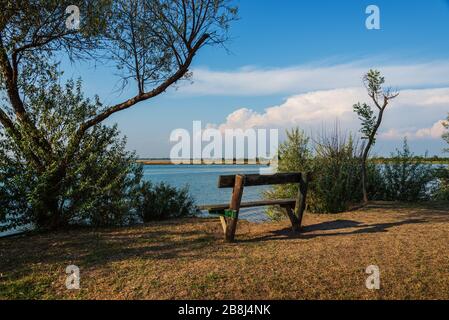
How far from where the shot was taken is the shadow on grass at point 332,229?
762 centimetres

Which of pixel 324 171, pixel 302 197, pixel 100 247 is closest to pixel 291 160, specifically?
pixel 324 171

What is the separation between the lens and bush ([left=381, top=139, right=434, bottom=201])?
42.8 ft

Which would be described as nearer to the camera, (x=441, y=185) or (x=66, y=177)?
(x=66, y=177)

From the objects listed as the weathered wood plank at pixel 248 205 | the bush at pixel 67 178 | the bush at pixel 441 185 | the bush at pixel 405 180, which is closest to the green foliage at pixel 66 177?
the bush at pixel 67 178

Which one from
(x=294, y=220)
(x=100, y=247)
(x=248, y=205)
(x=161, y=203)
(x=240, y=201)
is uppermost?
(x=240, y=201)

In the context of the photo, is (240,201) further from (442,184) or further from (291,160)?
(442,184)

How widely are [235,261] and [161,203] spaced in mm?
4766

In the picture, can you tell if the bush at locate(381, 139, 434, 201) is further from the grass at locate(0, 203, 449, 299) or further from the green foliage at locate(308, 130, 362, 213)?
the grass at locate(0, 203, 449, 299)

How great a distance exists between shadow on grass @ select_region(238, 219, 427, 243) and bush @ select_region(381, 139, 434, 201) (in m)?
4.24

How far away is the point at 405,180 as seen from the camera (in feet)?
43.4

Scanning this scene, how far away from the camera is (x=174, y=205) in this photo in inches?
412

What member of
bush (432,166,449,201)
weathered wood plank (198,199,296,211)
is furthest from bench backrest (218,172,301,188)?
bush (432,166,449,201)

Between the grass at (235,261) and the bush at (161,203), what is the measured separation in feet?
4.27

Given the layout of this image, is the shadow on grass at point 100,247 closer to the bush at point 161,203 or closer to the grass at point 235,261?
the grass at point 235,261
